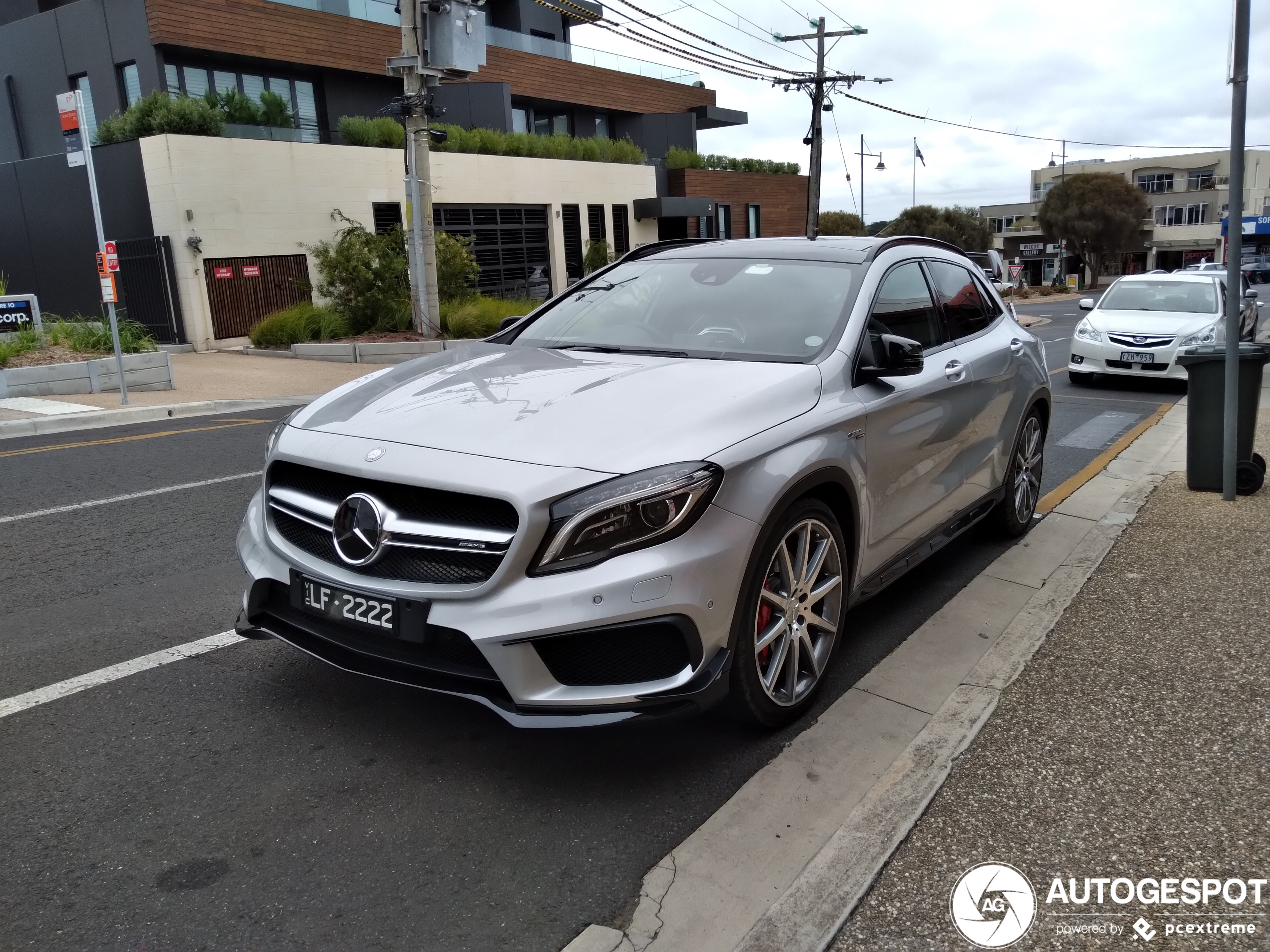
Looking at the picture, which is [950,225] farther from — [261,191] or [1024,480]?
[1024,480]

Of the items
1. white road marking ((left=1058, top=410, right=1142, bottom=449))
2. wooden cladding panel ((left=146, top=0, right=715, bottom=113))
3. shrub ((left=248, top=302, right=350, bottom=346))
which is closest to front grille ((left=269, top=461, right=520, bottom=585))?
white road marking ((left=1058, top=410, right=1142, bottom=449))

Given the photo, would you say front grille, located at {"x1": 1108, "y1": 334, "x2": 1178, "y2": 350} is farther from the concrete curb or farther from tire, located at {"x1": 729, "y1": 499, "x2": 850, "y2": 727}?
tire, located at {"x1": 729, "y1": 499, "x2": 850, "y2": 727}

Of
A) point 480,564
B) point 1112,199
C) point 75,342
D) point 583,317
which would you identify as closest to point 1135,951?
point 480,564

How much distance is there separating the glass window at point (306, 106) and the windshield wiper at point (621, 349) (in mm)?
27103

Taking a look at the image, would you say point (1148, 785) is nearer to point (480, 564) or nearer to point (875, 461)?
point (875, 461)

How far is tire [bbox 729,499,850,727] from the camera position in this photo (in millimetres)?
3193

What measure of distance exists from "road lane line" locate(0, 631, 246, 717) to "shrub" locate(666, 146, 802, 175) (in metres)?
38.5

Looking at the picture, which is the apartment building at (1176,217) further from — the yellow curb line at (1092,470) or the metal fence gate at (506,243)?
the yellow curb line at (1092,470)

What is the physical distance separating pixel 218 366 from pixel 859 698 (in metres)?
17.1

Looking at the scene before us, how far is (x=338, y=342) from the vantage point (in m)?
19.7

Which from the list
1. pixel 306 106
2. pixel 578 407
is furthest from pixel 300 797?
pixel 306 106

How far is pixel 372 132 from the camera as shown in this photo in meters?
26.7

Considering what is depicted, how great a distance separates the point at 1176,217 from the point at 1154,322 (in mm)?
92733

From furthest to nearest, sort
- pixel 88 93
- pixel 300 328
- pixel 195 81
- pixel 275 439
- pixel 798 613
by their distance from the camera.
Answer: pixel 88 93, pixel 195 81, pixel 300 328, pixel 275 439, pixel 798 613
